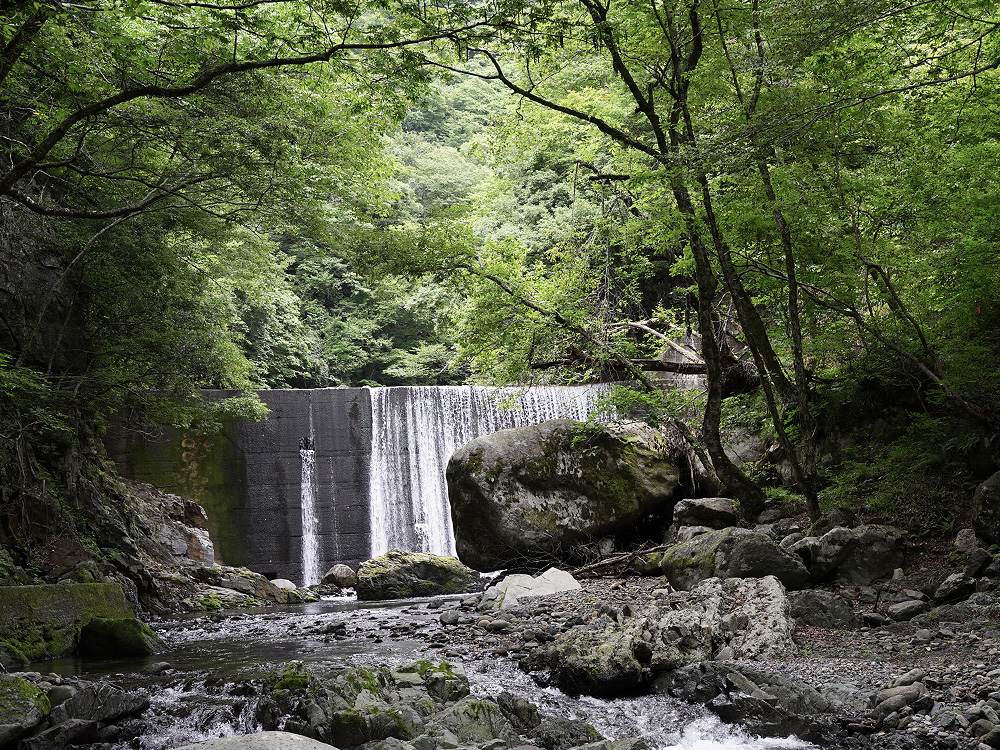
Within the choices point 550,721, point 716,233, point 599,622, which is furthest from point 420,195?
point 550,721

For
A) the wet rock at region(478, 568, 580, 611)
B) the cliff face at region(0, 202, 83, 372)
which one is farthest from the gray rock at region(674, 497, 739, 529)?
the cliff face at region(0, 202, 83, 372)

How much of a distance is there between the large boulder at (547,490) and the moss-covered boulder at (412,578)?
33 cm

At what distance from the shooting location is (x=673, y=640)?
5.34 metres

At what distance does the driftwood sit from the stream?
7.45 feet

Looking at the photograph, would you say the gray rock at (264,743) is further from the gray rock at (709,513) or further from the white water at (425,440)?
the white water at (425,440)

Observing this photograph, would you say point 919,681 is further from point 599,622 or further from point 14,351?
point 14,351

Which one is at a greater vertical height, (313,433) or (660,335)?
(660,335)

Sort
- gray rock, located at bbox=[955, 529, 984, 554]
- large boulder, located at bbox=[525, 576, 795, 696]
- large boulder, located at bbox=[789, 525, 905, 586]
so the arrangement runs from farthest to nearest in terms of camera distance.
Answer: large boulder, located at bbox=[789, 525, 905, 586]
gray rock, located at bbox=[955, 529, 984, 554]
large boulder, located at bbox=[525, 576, 795, 696]

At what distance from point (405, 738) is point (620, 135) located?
21.7 feet

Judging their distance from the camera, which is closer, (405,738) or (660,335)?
(405,738)

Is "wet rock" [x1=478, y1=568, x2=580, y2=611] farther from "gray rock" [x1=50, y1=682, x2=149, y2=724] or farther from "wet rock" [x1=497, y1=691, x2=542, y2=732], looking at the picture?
"gray rock" [x1=50, y1=682, x2=149, y2=724]

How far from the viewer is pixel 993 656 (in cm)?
423

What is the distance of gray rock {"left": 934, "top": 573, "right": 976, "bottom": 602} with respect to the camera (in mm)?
5410

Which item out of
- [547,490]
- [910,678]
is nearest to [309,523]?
[547,490]
